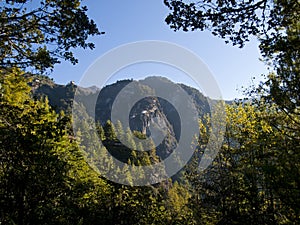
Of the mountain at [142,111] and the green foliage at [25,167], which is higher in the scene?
the mountain at [142,111]

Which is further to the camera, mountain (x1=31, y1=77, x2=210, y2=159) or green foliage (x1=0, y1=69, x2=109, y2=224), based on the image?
mountain (x1=31, y1=77, x2=210, y2=159)

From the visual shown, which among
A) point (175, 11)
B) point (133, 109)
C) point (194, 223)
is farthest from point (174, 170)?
point (175, 11)

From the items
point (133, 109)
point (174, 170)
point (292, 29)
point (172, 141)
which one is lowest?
point (292, 29)

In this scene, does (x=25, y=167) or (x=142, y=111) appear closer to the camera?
(x=25, y=167)

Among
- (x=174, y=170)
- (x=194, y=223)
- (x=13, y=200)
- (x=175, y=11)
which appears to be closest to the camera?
(x=175, y=11)

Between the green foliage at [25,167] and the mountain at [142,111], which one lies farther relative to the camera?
the mountain at [142,111]

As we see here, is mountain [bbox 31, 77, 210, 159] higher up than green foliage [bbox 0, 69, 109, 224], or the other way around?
mountain [bbox 31, 77, 210, 159]

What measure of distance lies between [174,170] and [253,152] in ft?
309

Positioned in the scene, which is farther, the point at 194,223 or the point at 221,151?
the point at 194,223

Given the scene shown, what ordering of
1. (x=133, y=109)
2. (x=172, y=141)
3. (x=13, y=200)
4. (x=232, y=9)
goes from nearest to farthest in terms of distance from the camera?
(x=232, y=9)
(x=13, y=200)
(x=172, y=141)
(x=133, y=109)

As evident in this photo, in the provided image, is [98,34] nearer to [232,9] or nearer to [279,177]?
[232,9]

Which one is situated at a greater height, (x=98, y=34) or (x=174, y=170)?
(x=174, y=170)

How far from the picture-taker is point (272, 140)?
10.1m

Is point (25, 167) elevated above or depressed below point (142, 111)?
below
